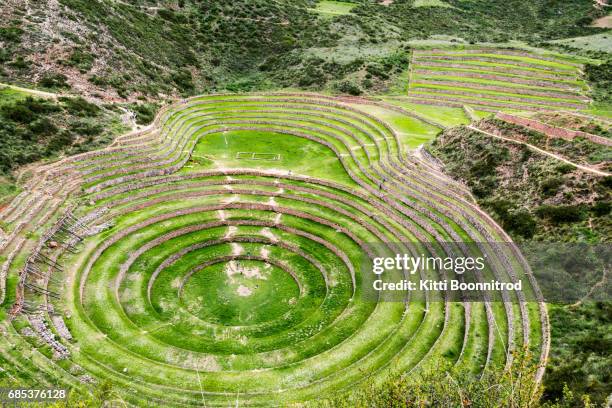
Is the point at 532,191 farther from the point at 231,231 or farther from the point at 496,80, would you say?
the point at 496,80

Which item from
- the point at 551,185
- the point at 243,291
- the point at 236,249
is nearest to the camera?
the point at 243,291

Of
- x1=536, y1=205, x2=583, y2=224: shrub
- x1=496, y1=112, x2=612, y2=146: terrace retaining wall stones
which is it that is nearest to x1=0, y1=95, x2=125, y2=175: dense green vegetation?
x1=536, y1=205, x2=583, y2=224: shrub

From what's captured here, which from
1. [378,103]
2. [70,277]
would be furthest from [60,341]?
[378,103]

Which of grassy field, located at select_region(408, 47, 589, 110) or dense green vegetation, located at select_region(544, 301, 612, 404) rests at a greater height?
grassy field, located at select_region(408, 47, 589, 110)

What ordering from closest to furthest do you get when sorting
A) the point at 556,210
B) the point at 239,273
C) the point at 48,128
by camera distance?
the point at 556,210 < the point at 239,273 < the point at 48,128

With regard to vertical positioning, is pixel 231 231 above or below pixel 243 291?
above

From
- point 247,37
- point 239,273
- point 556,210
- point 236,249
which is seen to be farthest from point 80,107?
point 556,210

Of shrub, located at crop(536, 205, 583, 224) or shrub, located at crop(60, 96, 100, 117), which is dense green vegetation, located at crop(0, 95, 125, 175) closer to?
shrub, located at crop(60, 96, 100, 117)

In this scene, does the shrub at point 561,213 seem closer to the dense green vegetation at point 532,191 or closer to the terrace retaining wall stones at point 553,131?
the dense green vegetation at point 532,191
